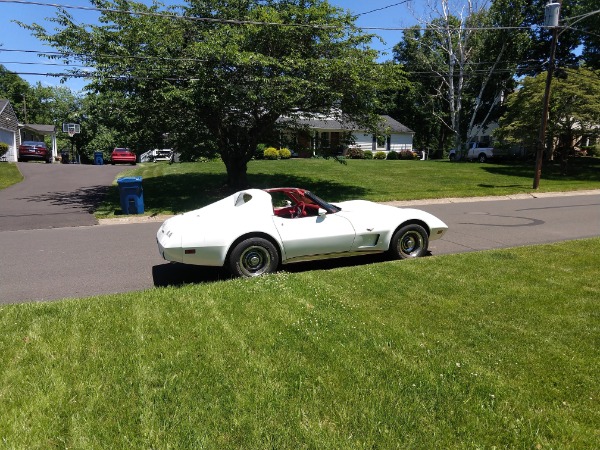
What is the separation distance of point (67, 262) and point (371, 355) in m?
5.93

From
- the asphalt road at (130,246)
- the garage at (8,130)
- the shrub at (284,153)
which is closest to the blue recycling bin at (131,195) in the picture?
the asphalt road at (130,246)

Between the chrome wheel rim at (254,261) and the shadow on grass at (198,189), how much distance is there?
8.22m

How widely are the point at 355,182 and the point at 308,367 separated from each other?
17746mm

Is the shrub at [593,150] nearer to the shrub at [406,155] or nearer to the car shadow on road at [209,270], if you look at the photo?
the shrub at [406,155]

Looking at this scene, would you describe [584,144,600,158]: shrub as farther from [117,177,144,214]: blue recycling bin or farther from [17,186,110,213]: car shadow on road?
[17,186,110,213]: car shadow on road

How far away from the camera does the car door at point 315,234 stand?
6.08m

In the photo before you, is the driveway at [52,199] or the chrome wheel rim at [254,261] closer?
the chrome wheel rim at [254,261]

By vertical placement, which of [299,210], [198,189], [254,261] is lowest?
[254,261]

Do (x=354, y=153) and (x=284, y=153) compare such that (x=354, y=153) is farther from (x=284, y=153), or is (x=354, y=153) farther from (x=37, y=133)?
(x=37, y=133)

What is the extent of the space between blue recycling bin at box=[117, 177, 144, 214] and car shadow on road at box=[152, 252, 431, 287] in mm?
6386

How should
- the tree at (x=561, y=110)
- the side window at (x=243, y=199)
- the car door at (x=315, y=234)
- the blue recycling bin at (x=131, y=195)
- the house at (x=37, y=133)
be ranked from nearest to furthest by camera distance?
the car door at (x=315, y=234) → the side window at (x=243, y=199) → the blue recycling bin at (x=131, y=195) → the tree at (x=561, y=110) → the house at (x=37, y=133)

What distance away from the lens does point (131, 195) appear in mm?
12828

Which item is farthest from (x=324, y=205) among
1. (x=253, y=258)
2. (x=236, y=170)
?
(x=236, y=170)

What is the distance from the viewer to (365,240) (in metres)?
6.52
